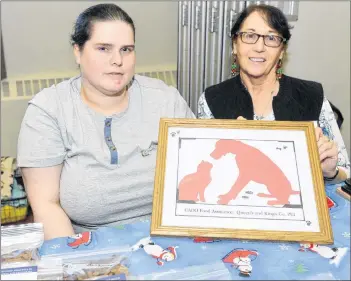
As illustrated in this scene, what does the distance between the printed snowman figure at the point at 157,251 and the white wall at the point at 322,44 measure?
151 cm

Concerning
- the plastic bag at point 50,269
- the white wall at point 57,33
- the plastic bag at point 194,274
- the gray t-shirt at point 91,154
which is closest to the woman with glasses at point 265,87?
the gray t-shirt at point 91,154

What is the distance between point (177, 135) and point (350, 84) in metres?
1.67

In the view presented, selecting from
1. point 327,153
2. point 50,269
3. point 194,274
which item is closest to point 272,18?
point 327,153

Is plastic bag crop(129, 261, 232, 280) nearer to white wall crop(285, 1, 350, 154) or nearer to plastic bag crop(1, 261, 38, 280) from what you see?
plastic bag crop(1, 261, 38, 280)

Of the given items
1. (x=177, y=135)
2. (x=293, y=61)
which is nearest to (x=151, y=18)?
(x=293, y=61)

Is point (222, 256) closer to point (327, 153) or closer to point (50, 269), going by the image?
point (50, 269)

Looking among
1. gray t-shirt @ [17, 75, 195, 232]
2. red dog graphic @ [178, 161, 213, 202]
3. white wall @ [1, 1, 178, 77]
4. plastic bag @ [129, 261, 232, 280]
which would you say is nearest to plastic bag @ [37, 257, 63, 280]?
plastic bag @ [129, 261, 232, 280]

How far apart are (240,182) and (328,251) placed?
264 millimetres

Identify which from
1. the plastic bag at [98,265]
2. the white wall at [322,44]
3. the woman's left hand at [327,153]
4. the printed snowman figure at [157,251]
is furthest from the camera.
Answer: the white wall at [322,44]

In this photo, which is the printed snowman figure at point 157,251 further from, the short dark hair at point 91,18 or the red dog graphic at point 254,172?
the short dark hair at point 91,18

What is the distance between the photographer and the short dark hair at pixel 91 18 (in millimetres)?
1380

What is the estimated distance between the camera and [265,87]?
69.5 inches

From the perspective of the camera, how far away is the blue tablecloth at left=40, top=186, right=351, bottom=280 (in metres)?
0.95

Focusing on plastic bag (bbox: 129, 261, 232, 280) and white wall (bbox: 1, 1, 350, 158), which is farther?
white wall (bbox: 1, 1, 350, 158)
